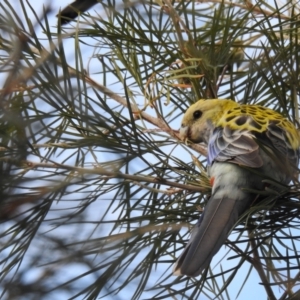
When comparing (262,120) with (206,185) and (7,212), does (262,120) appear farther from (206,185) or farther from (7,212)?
(7,212)

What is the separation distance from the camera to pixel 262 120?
2186 millimetres

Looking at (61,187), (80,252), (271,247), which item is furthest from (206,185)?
(80,252)

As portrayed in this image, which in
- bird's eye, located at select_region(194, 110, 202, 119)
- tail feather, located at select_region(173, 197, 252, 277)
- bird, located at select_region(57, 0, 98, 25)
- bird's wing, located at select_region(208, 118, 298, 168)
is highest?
bird, located at select_region(57, 0, 98, 25)

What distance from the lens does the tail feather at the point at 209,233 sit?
65.3 inches

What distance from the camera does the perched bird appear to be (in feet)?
5.63

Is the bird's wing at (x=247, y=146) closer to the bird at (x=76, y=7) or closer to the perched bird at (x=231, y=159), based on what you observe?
the perched bird at (x=231, y=159)

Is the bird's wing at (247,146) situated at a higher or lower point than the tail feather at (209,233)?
higher

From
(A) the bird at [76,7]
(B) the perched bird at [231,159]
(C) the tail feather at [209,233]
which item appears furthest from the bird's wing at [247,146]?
(A) the bird at [76,7]

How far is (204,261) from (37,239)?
2.47 feet

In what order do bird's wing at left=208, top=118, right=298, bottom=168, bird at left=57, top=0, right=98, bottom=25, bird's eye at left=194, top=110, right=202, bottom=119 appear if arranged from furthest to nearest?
bird's eye at left=194, top=110, right=202, bottom=119, bird's wing at left=208, top=118, right=298, bottom=168, bird at left=57, top=0, right=98, bottom=25

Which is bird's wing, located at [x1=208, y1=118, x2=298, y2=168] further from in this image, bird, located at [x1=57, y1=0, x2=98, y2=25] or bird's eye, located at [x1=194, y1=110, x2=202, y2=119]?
bird, located at [x1=57, y1=0, x2=98, y2=25]

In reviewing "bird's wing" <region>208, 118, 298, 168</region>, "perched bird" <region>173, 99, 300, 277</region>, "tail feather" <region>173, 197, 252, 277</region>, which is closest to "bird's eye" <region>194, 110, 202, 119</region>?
"perched bird" <region>173, 99, 300, 277</region>

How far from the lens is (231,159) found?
205 centimetres

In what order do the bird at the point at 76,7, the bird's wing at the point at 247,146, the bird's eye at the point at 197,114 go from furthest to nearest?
the bird's eye at the point at 197,114
the bird's wing at the point at 247,146
the bird at the point at 76,7
